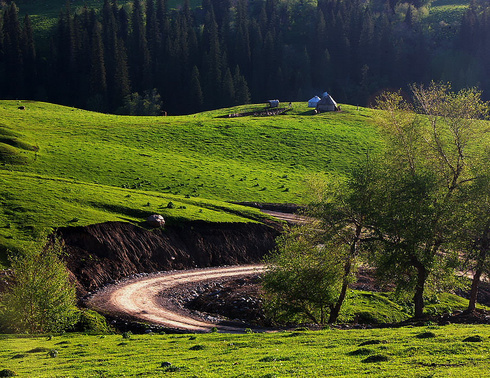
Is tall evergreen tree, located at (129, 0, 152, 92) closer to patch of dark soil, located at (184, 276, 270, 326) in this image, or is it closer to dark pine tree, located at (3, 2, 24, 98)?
dark pine tree, located at (3, 2, 24, 98)

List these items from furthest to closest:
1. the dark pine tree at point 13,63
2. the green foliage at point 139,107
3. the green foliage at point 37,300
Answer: the dark pine tree at point 13,63, the green foliage at point 139,107, the green foliage at point 37,300

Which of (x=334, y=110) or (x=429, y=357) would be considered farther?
(x=334, y=110)

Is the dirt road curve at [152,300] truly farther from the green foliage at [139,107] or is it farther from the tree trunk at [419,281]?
the green foliage at [139,107]

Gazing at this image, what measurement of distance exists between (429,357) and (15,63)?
607 ft

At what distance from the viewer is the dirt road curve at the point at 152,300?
132ft

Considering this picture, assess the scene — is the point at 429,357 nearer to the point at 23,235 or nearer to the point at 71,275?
the point at 71,275

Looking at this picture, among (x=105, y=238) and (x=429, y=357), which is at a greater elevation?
(x=429, y=357)

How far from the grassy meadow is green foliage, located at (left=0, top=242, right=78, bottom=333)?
2984mm

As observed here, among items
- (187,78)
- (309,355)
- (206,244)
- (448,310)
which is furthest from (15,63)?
(309,355)

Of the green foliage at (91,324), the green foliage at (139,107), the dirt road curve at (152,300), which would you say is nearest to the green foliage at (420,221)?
the dirt road curve at (152,300)

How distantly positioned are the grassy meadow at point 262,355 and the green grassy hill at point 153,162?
2131 cm

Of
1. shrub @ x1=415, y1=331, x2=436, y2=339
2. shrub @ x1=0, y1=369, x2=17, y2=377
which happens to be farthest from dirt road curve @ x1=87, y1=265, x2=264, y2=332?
shrub @ x1=0, y1=369, x2=17, y2=377

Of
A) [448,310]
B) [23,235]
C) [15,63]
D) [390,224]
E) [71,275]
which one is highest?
[15,63]

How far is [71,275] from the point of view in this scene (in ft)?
153
